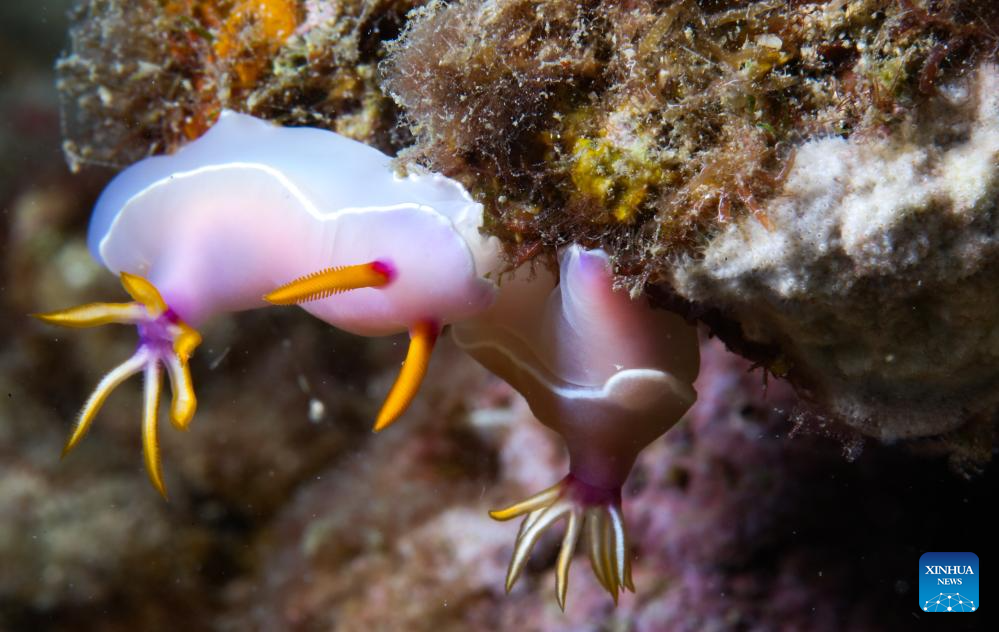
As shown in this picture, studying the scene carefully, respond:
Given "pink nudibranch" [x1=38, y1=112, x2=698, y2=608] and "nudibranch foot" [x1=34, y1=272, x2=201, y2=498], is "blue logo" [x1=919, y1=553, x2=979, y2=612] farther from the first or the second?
"nudibranch foot" [x1=34, y1=272, x2=201, y2=498]

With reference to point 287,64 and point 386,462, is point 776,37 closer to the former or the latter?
point 287,64

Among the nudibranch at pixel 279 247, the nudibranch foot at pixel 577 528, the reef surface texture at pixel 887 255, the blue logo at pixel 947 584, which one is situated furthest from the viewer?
the blue logo at pixel 947 584

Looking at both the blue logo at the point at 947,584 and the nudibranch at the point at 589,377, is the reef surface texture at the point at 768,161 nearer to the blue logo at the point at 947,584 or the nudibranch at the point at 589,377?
the nudibranch at the point at 589,377

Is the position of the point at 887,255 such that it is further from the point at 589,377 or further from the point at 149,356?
the point at 149,356

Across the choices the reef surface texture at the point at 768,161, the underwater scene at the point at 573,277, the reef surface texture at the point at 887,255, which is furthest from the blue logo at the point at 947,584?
the reef surface texture at the point at 887,255

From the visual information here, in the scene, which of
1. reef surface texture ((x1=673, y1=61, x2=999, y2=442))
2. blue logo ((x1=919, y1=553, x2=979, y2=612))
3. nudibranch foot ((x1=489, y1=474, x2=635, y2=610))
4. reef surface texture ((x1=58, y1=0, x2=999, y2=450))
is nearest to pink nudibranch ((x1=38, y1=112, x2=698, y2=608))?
nudibranch foot ((x1=489, y1=474, x2=635, y2=610))

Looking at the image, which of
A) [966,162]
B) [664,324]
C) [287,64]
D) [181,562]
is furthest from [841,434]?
[181,562]
